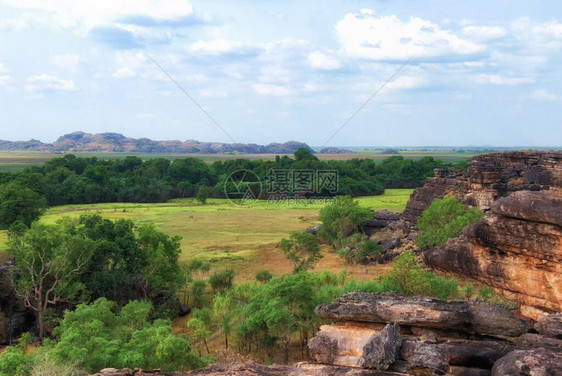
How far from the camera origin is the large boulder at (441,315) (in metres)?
10.1

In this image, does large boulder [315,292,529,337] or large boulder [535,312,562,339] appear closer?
large boulder [535,312,562,339]

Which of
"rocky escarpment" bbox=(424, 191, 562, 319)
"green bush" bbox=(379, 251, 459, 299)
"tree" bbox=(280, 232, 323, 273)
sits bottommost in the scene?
"tree" bbox=(280, 232, 323, 273)

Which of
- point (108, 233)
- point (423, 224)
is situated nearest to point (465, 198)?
point (423, 224)

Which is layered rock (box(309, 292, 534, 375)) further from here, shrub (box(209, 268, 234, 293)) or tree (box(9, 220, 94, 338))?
shrub (box(209, 268, 234, 293))

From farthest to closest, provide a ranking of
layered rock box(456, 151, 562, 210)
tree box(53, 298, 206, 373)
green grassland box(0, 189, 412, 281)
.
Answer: green grassland box(0, 189, 412, 281), layered rock box(456, 151, 562, 210), tree box(53, 298, 206, 373)

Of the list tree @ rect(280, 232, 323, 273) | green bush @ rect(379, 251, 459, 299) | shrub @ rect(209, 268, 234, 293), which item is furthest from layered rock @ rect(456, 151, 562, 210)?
shrub @ rect(209, 268, 234, 293)

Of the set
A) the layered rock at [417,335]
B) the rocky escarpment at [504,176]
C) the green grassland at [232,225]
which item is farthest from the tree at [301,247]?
the layered rock at [417,335]

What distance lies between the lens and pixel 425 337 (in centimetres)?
986

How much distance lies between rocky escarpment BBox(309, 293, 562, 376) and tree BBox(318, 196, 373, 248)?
28438 mm

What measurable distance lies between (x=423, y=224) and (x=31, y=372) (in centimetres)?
2471

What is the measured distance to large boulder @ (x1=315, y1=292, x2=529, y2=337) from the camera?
10.1 metres

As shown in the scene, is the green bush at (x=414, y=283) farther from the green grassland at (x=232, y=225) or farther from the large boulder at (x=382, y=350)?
the green grassland at (x=232, y=225)

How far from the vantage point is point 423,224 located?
30.3 metres

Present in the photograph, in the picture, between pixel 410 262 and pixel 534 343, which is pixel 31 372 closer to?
pixel 534 343
